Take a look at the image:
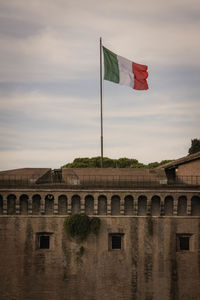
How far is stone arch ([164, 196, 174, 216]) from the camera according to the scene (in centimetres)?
2470

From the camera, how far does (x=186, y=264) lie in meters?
24.3

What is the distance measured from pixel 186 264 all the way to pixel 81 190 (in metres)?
8.69

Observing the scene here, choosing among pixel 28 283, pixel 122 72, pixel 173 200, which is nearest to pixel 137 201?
pixel 173 200

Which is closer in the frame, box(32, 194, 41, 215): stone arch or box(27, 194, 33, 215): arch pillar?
box(27, 194, 33, 215): arch pillar

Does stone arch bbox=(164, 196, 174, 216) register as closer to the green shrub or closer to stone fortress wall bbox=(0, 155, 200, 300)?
stone fortress wall bbox=(0, 155, 200, 300)

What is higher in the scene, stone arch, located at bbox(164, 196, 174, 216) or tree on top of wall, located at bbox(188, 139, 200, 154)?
tree on top of wall, located at bbox(188, 139, 200, 154)

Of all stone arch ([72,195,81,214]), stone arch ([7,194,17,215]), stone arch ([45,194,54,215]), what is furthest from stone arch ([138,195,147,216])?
stone arch ([7,194,17,215])

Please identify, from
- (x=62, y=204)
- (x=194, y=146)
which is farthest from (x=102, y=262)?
(x=194, y=146)

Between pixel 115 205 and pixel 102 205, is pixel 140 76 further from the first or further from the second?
pixel 102 205

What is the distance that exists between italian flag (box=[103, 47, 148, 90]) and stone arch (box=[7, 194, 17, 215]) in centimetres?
1282

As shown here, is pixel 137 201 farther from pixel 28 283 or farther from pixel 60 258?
pixel 28 283

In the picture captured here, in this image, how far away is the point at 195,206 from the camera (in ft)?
81.3

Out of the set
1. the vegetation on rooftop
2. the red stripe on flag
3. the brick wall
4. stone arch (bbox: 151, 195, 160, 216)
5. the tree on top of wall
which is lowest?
the brick wall

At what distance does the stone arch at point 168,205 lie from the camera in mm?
24703
